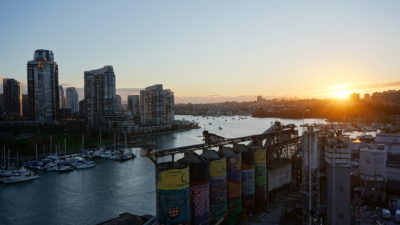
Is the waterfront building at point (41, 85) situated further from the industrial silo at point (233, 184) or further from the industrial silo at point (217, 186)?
the industrial silo at point (217, 186)

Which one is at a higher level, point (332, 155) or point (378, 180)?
point (332, 155)

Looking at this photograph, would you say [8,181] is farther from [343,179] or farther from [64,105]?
[64,105]

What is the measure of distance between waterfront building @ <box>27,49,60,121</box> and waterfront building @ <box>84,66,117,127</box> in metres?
4.19

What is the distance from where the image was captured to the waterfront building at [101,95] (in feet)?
111

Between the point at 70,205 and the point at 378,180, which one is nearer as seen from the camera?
the point at 378,180

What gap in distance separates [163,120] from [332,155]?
108ft

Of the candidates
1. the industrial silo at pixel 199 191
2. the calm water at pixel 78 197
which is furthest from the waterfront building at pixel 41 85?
the industrial silo at pixel 199 191

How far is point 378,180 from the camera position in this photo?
858 centimetres

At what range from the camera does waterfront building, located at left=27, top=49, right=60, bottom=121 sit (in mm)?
34375

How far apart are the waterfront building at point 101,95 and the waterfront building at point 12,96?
16.0 metres

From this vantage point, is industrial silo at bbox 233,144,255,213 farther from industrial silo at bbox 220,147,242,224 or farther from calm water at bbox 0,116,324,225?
calm water at bbox 0,116,324,225

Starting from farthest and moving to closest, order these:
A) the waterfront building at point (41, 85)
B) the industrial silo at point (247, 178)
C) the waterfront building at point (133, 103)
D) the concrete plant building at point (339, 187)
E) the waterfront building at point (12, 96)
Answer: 1. the waterfront building at point (133, 103)
2. the waterfront building at point (12, 96)
3. the waterfront building at point (41, 85)
4. the industrial silo at point (247, 178)
5. the concrete plant building at point (339, 187)

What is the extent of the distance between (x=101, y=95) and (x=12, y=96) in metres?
17.6

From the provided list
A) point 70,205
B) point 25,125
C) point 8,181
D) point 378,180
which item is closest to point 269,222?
point 378,180
